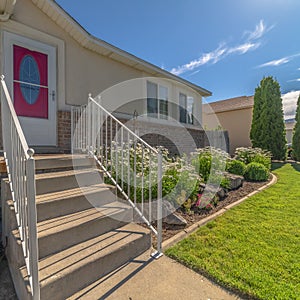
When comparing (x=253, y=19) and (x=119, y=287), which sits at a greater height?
(x=253, y=19)

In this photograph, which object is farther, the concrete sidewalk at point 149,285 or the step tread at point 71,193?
the step tread at point 71,193

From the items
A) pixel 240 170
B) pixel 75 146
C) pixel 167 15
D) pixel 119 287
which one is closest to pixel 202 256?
pixel 119 287

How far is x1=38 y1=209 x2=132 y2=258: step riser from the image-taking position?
1.95 meters

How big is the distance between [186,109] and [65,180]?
7.15 m

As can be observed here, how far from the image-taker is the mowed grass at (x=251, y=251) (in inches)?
75.0

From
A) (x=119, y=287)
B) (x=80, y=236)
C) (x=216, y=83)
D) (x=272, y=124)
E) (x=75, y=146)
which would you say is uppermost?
(x=216, y=83)

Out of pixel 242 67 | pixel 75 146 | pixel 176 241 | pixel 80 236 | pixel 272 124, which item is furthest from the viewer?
pixel 272 124

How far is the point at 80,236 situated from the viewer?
221cm

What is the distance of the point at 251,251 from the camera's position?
2.44 metres

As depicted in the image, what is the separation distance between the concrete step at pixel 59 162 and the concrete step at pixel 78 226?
2.98 feet

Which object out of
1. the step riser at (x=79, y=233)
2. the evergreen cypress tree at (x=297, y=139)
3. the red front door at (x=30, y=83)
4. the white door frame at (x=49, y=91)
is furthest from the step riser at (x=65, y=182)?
the evergreen cypress tree at (x=297, y=139)

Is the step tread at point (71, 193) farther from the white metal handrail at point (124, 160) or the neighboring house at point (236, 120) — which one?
the neighboring house at point (236, 120)

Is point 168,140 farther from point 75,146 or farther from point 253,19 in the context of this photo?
point 253,19

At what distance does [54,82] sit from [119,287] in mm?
4184
